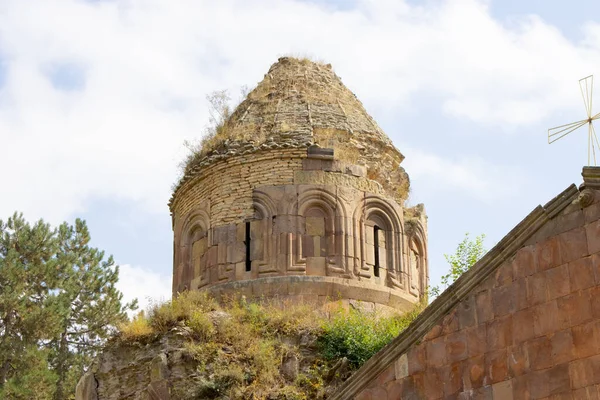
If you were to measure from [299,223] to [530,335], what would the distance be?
7.54m

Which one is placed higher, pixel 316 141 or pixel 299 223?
pixel 316 141

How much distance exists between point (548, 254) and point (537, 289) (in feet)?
1.17

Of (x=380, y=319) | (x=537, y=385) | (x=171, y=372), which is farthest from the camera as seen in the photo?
(x=380, y=319)

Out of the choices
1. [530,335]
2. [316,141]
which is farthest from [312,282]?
[530,335]

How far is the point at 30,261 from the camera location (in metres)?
28.7

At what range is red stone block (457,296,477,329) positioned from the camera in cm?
1150

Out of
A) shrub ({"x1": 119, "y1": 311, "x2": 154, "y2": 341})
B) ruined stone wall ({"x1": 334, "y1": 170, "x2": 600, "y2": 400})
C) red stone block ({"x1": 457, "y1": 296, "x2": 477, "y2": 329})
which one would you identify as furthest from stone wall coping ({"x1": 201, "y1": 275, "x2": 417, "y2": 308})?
red stone block ({"x1": 457, "y1": 296, "x2": 477, "y2": 329})

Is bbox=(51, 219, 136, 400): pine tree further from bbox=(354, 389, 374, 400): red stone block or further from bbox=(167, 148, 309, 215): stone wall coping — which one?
bbox=(354, 389, 374, 400): red stone block

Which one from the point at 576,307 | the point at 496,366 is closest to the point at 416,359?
the point at 496,366

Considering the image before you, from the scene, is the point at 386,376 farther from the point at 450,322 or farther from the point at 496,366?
the point at 496,366

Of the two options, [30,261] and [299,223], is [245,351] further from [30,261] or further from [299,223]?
[30,261]

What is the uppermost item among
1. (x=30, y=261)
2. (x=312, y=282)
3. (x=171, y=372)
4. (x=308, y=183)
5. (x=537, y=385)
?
(x=30, y=261)

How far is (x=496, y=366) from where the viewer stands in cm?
1112

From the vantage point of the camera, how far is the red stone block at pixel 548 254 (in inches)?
434
